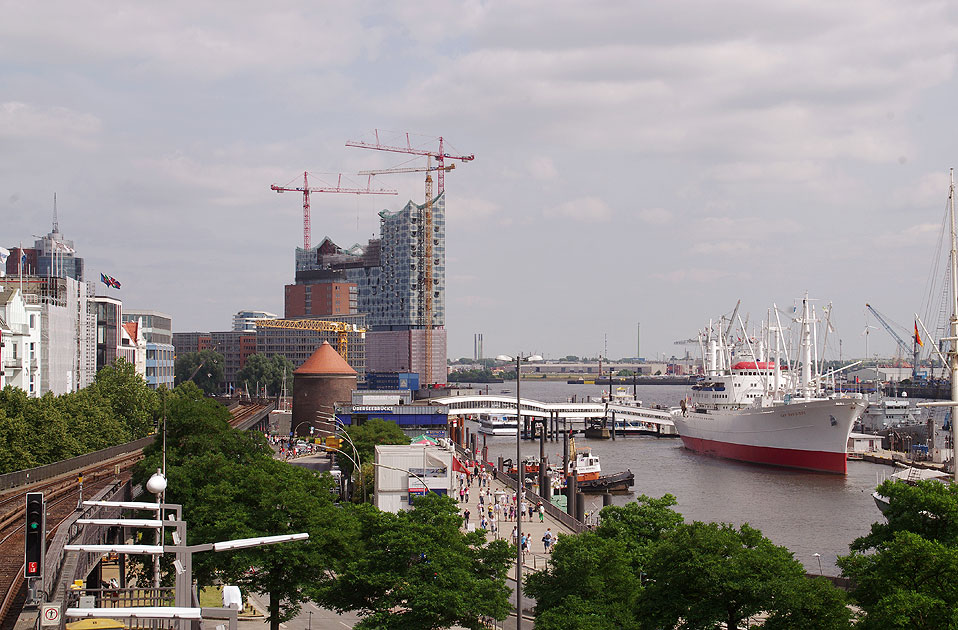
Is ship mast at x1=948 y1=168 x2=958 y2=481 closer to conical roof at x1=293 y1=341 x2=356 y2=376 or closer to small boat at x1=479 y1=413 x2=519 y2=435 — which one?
conical roof at x1=293 y1=341 x2=356 y2=376

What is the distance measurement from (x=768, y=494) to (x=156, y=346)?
93.0 meters

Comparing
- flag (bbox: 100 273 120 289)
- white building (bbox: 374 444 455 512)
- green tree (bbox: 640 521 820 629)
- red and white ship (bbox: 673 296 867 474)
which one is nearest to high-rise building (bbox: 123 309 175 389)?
flag (bbox: 100 273 120 289)

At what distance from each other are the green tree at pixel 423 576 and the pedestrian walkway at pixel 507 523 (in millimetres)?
10795

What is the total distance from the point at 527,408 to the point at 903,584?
13147 cm

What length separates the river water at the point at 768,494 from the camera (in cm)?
6319

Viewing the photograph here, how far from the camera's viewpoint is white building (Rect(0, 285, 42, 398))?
76.6 meters

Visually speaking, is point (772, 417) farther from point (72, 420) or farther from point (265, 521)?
point (265, 521)

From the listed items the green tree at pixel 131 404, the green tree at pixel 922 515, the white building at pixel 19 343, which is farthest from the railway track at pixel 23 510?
the green tree at pixel 922 515

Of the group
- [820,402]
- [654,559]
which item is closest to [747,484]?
[820,402]

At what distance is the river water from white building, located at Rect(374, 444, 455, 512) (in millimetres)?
17235

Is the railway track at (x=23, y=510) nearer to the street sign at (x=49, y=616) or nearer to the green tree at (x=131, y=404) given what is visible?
the street sign at (x=49, y=616)

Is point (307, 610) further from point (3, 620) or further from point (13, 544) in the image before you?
point (3, 620)

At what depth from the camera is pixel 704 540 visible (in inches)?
1064

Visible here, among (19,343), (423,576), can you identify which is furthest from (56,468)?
(423,576)
